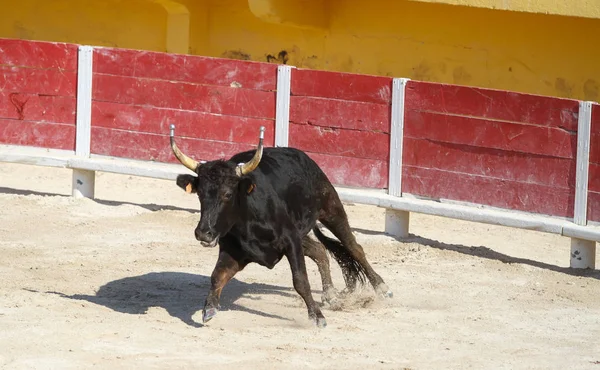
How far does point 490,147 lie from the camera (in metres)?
9.10

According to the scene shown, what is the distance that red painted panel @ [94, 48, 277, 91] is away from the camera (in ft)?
32.8

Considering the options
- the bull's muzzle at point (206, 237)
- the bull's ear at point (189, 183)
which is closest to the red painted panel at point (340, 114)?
the bull's ear at point (189, 183)

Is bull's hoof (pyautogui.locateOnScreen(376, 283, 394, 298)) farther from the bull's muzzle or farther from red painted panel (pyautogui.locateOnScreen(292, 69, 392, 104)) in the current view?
red painted panel (pyautogui.locateOnScreen(292, 69, 392, 104))

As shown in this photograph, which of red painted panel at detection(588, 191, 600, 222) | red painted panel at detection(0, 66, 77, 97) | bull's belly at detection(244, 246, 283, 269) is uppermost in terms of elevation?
red painted panel at detection(0, 66, 77, 97)

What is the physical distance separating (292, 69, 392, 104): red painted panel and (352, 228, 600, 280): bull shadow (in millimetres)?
1039

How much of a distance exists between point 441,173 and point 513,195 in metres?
0.61

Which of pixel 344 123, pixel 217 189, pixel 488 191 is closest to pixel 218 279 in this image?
pixel 217 189

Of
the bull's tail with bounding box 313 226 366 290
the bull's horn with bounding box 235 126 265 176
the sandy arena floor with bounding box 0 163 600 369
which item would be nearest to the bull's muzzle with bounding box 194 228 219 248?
the bull's horn with bounding box 235 126 265 176

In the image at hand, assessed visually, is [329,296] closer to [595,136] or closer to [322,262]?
[322,262]

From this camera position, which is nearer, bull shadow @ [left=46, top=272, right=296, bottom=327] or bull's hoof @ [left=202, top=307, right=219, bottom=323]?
bull's hoof @ [left=202, top=307, right=219, bottom=323]

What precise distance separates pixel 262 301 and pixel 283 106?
2786 millimetres

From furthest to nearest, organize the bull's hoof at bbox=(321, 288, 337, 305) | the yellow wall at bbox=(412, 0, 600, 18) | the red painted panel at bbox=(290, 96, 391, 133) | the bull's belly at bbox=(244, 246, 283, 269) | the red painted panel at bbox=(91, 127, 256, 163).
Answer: the red painted panel at bbox=(91, 127, 256, 163)
the yellow wall at bbox=(412, 0, 600, 18)
the red painted panel at bbox=(290, 96, 391, 133)
the bull's hoof at bbox=(321, 288, 337, 305)
the bull's belly at bbox=(244, 246, 283, 269)

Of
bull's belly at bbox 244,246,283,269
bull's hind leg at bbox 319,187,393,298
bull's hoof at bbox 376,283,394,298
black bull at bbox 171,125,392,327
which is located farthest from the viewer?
bull's hoof at bbox 376,283,394,298

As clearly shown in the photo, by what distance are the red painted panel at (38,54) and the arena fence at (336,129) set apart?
0.04ft
